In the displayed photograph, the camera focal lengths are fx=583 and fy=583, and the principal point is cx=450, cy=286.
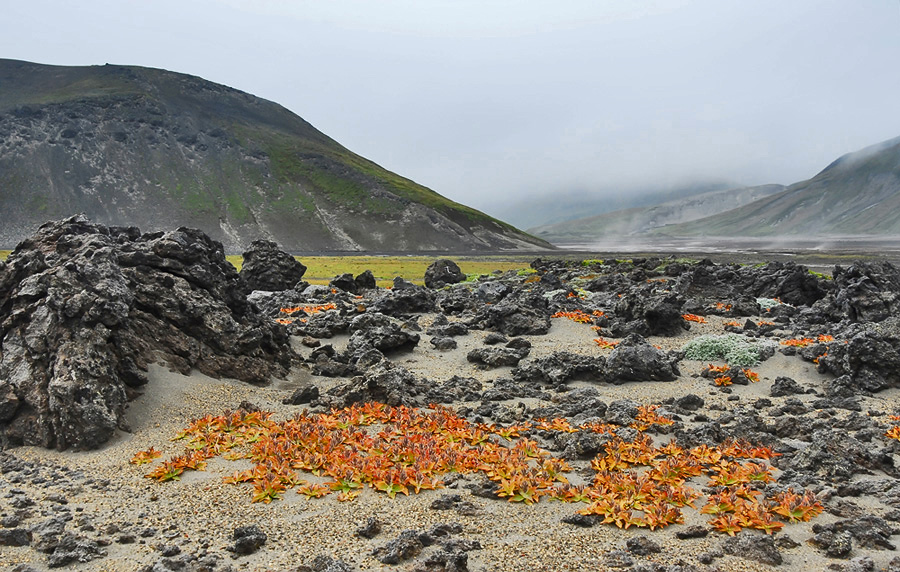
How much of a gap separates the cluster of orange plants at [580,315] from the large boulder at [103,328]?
12931mm

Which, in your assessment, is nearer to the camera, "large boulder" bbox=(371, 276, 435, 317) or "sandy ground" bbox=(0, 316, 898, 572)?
"sandy ground" bbox=(0, 316, 898, 572)

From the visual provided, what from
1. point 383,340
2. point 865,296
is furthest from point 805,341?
point 383,340

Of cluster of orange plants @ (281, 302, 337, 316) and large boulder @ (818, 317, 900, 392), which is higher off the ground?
A: cluster of orange plants @ (281, 302, 337, 316)

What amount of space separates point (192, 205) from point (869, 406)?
19239 centimetres

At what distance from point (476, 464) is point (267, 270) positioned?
33256 millimetres

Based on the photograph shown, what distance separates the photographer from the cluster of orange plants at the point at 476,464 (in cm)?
839

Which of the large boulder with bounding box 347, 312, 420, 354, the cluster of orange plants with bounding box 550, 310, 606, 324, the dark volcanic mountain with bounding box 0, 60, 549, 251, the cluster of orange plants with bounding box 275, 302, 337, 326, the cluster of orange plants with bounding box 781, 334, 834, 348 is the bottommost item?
the cluster of orange plants with bounding box 781, 334, 834, 348

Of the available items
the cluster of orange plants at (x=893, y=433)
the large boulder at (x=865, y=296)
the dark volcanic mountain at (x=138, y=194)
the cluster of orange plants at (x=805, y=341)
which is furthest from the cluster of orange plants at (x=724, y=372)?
the dark volcanic mountain at (x=138, y=194)

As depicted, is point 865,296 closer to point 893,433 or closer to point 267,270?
point 893,433

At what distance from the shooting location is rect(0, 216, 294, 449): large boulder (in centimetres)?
1097

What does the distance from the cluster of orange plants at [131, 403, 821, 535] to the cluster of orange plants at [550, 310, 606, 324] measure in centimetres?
1313

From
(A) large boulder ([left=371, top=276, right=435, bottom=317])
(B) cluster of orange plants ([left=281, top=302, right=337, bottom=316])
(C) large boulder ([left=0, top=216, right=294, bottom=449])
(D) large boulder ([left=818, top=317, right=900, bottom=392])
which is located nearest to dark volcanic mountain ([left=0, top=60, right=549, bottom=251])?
(B) cluster of orange plants ([left=281, top=302, right=337, bottom=316])

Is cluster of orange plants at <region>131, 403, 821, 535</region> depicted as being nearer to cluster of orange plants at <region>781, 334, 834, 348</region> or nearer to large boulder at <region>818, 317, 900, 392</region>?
large boulder at <region>818, 317, 900, 392</region>

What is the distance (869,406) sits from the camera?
14086 millimetres
